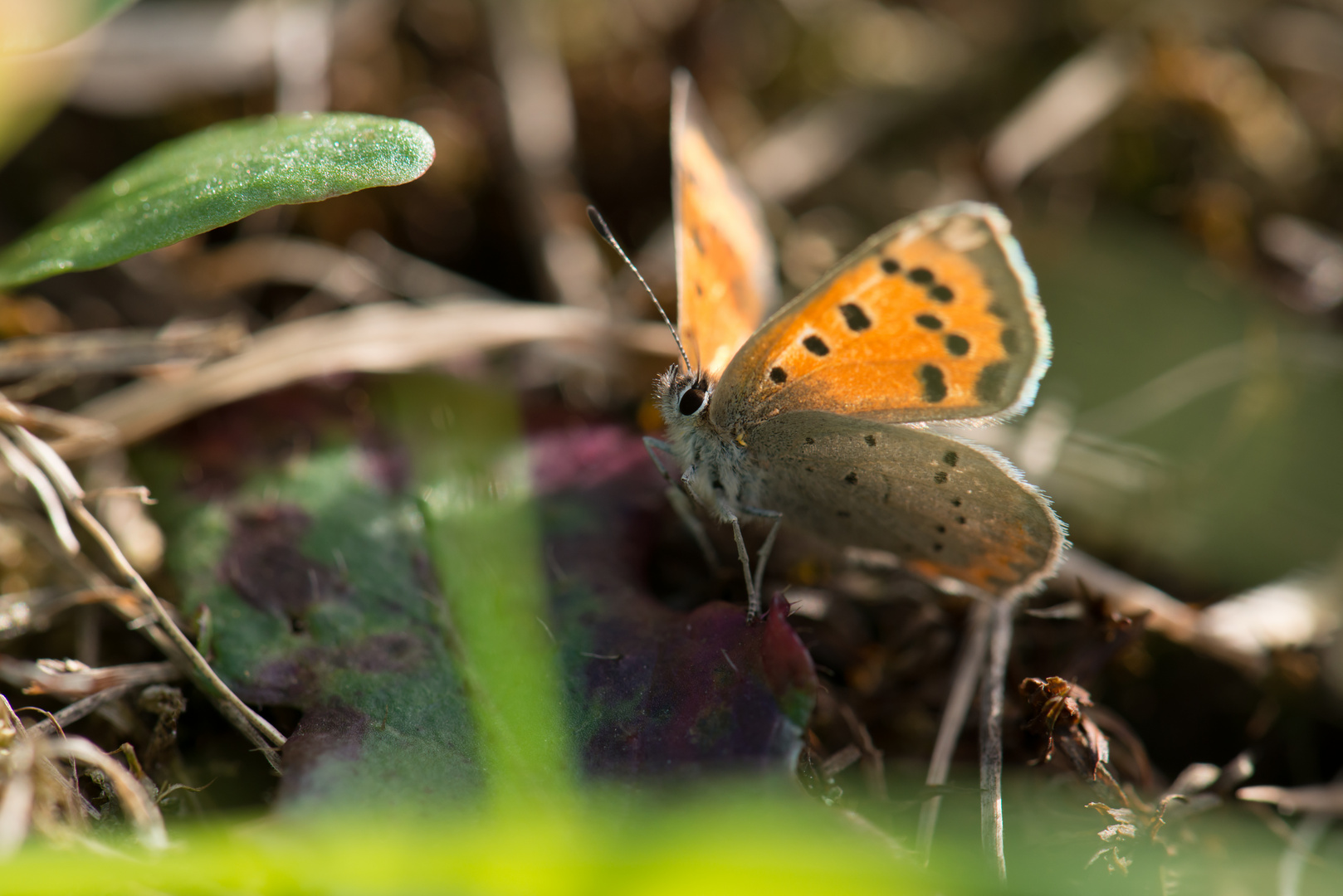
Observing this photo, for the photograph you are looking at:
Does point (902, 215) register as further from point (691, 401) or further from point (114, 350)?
point (114, 350)

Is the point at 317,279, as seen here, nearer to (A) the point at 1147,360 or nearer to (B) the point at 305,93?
(B) the point at 305,93

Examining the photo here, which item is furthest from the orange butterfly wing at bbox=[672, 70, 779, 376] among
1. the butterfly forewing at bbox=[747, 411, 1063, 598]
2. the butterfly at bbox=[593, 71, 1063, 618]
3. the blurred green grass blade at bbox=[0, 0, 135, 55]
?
the blurred green grass blade at bbox=[0, 0, 135, 55]

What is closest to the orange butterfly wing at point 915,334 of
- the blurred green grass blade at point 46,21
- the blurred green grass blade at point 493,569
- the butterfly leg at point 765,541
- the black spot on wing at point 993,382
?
the black spot on wing at point 993,382

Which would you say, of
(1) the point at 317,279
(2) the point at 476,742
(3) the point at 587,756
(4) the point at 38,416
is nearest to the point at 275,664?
(2) the point at 476,742

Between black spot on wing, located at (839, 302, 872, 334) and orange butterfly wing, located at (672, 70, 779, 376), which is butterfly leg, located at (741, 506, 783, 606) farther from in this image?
black spot on wing, located at (839, 302, 872, 334)

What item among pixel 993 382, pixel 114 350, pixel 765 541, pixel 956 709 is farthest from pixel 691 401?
pixel 114 350

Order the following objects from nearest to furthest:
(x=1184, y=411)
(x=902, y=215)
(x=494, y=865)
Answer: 1. (x=494, y=865)
2. (x=1184, y=411)
3. (x=902, y=215)
